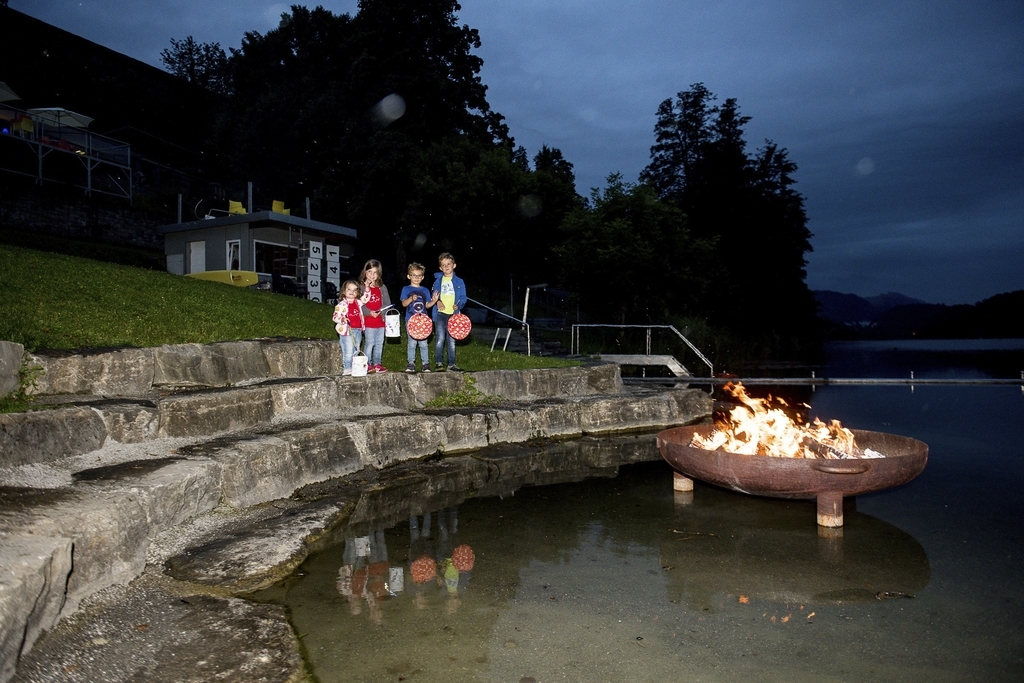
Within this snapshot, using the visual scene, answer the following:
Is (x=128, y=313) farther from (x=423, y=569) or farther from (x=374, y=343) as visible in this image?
(x=423, y=569)

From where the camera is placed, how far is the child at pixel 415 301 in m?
9.65

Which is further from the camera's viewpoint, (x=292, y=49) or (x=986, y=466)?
(x=292, y=49)

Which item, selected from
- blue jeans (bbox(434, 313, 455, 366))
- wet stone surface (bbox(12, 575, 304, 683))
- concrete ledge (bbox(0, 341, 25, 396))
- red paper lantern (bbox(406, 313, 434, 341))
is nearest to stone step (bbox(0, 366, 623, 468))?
concrete ledge (bbox(0, 341, 25, 396))

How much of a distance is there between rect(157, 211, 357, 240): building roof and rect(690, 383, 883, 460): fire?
18983mm

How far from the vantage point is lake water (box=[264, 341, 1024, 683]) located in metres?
3.46

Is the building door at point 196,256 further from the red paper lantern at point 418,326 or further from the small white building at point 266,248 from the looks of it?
the red paper lantern at point 418,326

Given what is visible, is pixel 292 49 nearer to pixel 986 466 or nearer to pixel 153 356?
pixel 153 356

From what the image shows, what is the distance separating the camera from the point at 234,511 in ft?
→ 18.2

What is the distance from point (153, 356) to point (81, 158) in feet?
91.3

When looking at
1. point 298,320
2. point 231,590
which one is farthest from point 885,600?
point 298,320

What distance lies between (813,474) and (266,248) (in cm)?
2208

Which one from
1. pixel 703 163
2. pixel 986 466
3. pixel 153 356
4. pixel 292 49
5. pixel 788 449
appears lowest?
pixel 986 466

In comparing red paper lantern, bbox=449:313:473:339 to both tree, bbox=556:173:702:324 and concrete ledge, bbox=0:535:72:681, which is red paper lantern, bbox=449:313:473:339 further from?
tree, bbox=556:173:702:324

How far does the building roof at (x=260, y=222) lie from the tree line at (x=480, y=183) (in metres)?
5.35
